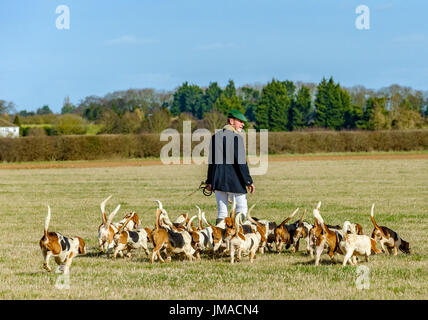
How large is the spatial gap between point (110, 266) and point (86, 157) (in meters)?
40.4

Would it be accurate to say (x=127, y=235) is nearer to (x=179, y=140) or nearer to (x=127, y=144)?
(x=127, y=144)

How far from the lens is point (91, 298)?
707 centimetres

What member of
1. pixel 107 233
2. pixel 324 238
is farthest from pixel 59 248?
pixel 324 238

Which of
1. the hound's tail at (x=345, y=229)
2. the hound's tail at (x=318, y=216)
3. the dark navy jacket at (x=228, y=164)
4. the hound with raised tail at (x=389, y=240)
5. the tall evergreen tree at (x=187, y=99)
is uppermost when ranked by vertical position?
the tall evergreen tree at (x=187, y=99)

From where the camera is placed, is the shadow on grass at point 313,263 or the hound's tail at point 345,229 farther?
the shadow on grass at point 313,263

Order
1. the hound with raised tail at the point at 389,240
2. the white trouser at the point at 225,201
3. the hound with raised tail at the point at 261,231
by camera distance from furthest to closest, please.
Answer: the white trouser at the point at 225,201 < the hound with raised tail at the point at 261,231 < the hound with raised tail at the point at 389,240

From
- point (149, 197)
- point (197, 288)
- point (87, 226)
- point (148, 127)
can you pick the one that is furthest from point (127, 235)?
point (148, 127)

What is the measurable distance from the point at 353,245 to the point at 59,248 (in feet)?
14.2

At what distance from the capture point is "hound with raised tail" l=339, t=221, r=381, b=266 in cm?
855

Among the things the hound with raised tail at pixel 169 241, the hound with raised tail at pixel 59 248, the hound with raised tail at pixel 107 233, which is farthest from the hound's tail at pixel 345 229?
the hound with raised tail at pixel 59 248

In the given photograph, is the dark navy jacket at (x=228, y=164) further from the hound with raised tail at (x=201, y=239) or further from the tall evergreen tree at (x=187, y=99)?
the tall evergreen tree at (x=187, y=99)

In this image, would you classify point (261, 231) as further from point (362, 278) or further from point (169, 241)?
point (362, 278)

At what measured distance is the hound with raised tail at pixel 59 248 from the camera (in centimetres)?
795

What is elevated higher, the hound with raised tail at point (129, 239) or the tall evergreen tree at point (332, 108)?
the tall evergreen tree at point (332, 108)
